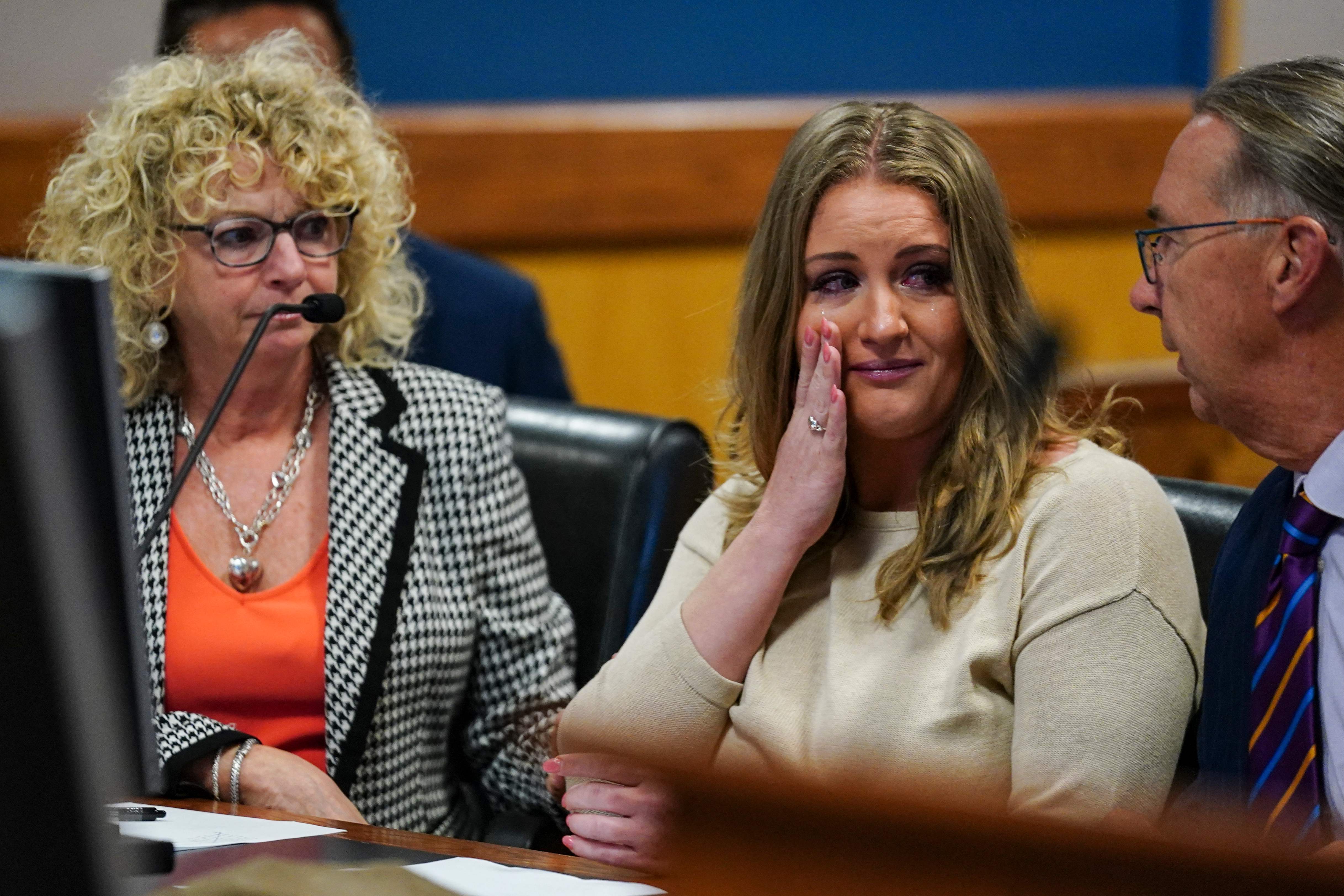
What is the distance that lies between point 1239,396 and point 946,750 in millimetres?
389

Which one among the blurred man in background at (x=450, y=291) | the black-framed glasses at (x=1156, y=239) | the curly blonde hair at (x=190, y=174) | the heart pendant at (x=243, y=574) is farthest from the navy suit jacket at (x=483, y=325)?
the black-framed glasses at (x=1156, y=239)

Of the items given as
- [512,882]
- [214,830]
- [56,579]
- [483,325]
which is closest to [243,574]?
[214,830]

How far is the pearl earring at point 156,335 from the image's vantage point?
172cm

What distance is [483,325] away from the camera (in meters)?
2.46

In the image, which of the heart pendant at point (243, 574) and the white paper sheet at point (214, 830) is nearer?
the white paper sheet at point (214, 830)

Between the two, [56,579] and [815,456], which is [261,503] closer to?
[815,456]

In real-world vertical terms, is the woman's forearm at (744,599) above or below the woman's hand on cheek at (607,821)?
above

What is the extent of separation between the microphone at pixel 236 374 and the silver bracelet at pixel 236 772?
→ 0.23 m

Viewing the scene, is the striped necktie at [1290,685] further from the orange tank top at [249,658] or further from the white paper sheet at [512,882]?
the orange tank top at [249,658]

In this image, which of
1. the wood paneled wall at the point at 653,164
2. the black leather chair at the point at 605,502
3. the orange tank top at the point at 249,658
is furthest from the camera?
the wood paneled wall at the point at 653,164

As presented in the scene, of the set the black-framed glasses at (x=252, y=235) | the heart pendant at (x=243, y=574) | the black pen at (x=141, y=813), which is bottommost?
the black pen at (x=141, y=813)

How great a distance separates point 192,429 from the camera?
1.78 metres

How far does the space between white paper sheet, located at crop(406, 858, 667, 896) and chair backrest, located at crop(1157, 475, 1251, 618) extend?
681 mm

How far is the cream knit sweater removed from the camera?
3.97ft
